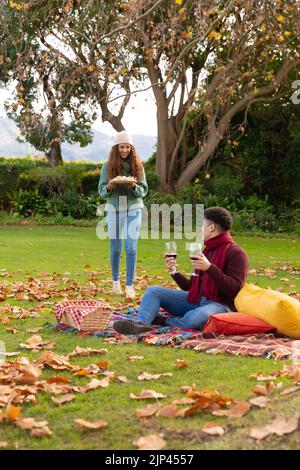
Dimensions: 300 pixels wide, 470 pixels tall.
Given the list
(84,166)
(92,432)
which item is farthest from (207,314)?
(84,166)

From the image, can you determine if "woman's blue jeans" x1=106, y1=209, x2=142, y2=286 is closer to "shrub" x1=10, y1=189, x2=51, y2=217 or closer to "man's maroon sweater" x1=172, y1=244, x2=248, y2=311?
"man's maroon sweater" x1=172, y1=244, x2=248, y2=311

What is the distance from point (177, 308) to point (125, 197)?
254cm

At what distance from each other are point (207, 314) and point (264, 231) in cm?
1511

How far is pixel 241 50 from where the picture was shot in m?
19.5

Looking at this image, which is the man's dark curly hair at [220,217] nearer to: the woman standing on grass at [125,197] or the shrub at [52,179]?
the woman standing on grass at [125,197]

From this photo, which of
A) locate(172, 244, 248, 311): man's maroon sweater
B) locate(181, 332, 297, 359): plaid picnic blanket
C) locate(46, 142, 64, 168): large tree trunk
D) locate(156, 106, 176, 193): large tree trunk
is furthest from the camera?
locate(46, 142, 64, 168): large tree trunk

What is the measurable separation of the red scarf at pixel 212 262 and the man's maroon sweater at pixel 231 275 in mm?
38

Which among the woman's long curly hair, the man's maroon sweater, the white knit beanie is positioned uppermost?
the white knit beanie

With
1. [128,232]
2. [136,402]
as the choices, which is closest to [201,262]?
[136,402]

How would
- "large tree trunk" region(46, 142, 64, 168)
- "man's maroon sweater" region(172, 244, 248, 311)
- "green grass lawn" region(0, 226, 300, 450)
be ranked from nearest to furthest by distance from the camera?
"green grass lawn" region(0, 226, 300, 450) < "man's maroon sweater" region(172, 244, 248, 311) < "large tree trunk" region(46, 142, 64, 168)

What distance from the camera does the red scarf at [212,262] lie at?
6.52 m

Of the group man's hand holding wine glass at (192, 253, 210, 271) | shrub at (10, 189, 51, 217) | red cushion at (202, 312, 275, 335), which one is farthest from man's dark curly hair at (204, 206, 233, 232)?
shrub at (10, 189, 51, 217)

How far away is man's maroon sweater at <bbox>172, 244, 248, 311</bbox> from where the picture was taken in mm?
6273

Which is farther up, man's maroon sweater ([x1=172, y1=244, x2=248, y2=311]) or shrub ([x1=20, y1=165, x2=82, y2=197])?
shrub ([x1=20, y1=165, x2=82, y2=197])
